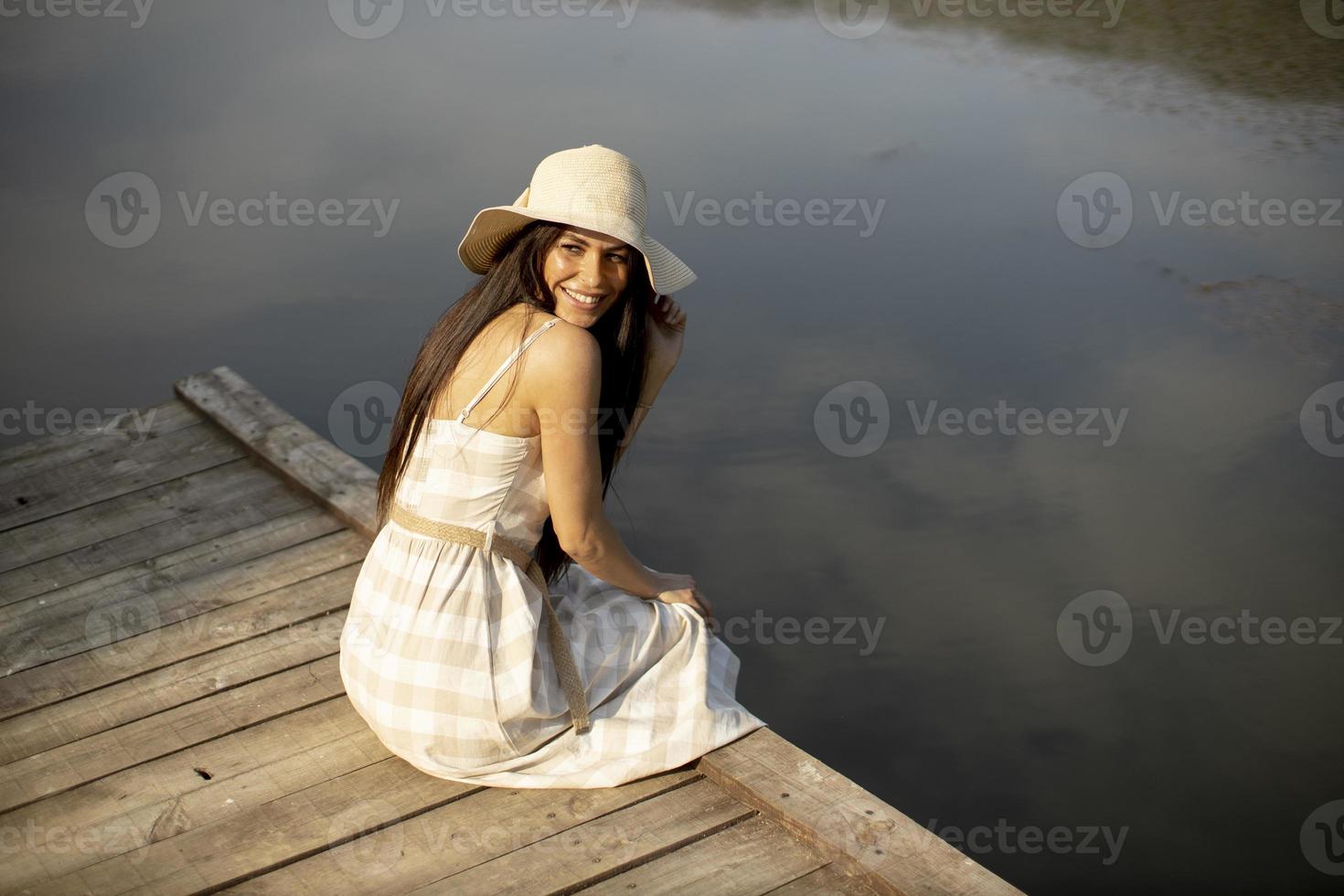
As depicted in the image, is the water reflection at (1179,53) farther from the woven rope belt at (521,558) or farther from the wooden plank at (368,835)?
the wooden plank at (368,835)

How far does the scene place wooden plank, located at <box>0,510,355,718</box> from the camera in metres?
2.76

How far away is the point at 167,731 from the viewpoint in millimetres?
2623

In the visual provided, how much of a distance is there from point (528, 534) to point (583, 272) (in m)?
0.47

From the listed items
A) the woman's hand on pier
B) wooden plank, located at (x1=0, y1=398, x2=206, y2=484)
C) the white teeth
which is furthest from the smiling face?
wooden plank, located at (x1=0, y1=398, x2=206, y2=484)

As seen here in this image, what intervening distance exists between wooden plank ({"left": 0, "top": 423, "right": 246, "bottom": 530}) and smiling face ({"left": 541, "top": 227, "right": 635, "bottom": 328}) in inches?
63.2

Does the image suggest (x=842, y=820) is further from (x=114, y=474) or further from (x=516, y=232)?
(x=114, y=474)

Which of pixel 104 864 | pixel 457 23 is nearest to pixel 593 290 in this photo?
pixel 104 864

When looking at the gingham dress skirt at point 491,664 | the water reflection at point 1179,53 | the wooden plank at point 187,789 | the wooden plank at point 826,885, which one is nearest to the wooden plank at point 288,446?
the wooden plank at point 187,789

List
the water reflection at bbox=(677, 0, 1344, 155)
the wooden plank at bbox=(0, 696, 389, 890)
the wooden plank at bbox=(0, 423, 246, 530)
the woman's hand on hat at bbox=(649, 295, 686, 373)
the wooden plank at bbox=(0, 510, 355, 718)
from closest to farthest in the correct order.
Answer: the wooden plank at bbox=(0, 696, 389, 890)
the woman's hand on hat at bbox=(649, 295, 686, 373)
the wooden plank at bbox=(0, 510, 355, 718)
the wooden plank at bbox=(0, 423, 246, 530)
the water reflection at bbox=(677, 0, 1344, 155)

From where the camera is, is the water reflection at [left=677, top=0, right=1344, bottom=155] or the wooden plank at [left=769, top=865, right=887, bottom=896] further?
the water reflection at [left=677, top=0, right=1344, bottom=155]

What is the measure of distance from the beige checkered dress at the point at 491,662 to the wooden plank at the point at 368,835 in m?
0.04

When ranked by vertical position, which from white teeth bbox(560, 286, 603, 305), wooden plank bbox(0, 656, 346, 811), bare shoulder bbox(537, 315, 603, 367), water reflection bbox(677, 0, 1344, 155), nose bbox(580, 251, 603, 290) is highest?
water reflection bbox(677, 0, 1344, 155)

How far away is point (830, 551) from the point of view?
4270 mm

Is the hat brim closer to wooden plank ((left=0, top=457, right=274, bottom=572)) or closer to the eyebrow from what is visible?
the eyebrow
